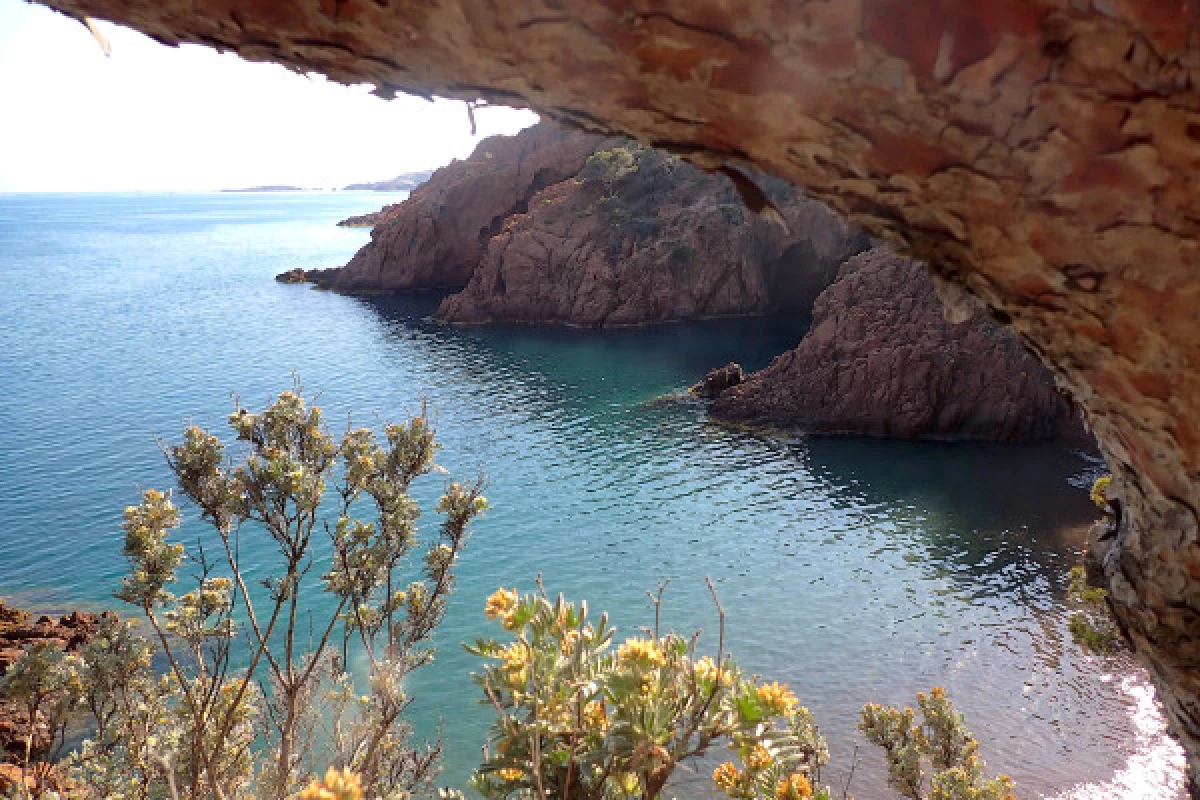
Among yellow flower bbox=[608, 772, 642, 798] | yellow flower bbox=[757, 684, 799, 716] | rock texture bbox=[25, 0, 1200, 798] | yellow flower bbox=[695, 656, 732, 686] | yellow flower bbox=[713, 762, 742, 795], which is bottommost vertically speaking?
yellow flower bbox=[713, 762, 742, 795]

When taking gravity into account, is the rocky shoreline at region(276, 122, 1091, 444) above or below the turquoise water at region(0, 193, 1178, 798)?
above

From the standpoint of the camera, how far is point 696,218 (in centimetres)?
6272

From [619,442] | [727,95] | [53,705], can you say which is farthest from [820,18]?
[619,442]

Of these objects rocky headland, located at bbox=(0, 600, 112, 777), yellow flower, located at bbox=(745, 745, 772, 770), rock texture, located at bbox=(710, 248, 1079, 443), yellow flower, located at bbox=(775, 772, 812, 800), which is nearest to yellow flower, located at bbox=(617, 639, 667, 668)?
yellow flower, located at bbox=(745, 745, 772, 770)

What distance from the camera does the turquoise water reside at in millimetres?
18875

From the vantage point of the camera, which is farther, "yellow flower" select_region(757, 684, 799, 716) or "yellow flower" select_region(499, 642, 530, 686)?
"yellow flower" select_region(499, 642, 530, 686)

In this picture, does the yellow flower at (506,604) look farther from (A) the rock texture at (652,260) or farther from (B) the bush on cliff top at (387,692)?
(A) the rock texture at (652,260)

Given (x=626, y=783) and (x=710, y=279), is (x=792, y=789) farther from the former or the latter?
(x=710, y=279)

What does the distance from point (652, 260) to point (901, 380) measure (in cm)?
2870

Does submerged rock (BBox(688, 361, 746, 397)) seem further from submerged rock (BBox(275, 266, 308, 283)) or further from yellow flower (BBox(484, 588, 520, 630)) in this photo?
submerged rock (BBox(275, 266, 308, 283))

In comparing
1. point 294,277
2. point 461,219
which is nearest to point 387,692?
point 461,219

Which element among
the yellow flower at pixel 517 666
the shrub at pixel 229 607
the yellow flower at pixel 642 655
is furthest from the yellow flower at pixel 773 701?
the shrub at pixel 229 607

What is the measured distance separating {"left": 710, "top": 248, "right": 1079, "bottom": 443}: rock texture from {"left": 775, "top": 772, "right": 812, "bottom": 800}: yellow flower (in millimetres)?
32620

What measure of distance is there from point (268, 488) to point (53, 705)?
349 centimetres
